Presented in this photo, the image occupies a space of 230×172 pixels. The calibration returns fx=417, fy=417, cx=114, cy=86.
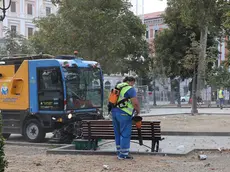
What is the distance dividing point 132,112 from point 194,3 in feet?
18.4

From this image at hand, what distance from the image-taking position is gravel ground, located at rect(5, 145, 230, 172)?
8008 mm

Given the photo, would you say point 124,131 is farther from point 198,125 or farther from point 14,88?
point 198,125

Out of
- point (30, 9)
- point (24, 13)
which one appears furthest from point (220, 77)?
point (30, 9)

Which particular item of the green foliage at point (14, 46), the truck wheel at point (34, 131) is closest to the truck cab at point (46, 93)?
the truck wheel at point (34, 131)

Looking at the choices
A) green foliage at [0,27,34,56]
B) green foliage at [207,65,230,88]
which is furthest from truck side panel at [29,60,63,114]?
green foliage at [207,65,230,88]

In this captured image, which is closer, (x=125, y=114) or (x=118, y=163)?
(x=118, y=163)

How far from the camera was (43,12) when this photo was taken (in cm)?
6669

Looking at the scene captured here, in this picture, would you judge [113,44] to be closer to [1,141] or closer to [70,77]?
[70,77]

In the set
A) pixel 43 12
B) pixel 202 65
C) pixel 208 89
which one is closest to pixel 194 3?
pixel 202 65

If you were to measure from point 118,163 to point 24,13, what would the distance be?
60.0 metres

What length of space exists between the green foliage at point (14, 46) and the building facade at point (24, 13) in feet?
84.6

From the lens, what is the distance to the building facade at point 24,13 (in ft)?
208

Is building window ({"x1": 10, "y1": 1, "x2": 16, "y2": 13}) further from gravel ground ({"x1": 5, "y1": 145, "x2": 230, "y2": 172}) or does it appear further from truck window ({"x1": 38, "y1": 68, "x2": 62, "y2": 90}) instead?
gravel ground ({"x1": 5, "y1": 145, "x2": 230, "y2": 172})

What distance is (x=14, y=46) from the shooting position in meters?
36.0
